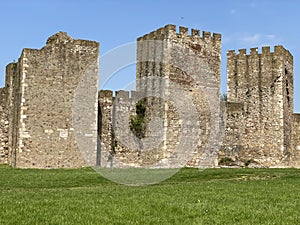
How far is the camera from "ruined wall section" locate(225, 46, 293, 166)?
37.1 metres

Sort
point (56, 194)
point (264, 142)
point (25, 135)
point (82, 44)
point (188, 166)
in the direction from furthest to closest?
point (264, 142) < point (188, 166) < point (82, 44) < point (25, 135) < point (56, 194)

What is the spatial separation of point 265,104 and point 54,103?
16344 millimetres

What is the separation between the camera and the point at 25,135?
28281mm

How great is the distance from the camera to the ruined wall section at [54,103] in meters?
28.5

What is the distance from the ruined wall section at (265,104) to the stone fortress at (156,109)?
0.24ft

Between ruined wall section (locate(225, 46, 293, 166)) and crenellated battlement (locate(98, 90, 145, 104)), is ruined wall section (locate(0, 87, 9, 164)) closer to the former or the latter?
crenellated battlement (locate(98, 90, 145, 104))

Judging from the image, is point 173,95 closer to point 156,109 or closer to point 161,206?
point 156,109

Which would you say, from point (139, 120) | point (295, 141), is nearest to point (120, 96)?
point (139, 120)

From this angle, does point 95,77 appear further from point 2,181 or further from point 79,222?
point 79,222

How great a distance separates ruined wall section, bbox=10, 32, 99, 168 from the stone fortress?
57 millimetres

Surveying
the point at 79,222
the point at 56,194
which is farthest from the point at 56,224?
the point at 56,194

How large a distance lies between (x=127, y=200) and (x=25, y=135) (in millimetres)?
15626

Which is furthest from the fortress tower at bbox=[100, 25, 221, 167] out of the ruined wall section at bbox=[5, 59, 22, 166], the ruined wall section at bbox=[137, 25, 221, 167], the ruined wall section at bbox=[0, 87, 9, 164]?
the ruined wall section at bbox=[0, 87, 9, 164]

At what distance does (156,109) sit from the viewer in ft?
108
